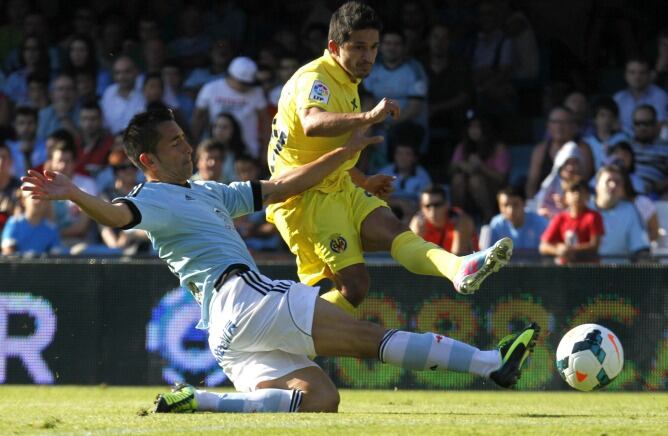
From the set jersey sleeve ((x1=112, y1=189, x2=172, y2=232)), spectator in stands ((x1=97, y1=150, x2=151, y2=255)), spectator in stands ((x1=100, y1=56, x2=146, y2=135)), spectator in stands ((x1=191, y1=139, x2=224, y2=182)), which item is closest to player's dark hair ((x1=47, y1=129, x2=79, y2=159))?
spectator in stands ((x1=97, y1=150, x2=151, y2=255))

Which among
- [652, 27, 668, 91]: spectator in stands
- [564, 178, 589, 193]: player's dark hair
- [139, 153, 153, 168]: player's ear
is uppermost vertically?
[652, 27, 668, 91]: spectator in stands

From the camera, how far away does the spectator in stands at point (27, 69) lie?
15617 mm

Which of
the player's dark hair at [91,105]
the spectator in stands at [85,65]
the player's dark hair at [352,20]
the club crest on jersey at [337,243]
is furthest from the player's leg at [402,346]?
the spectator in stands at [85,65]

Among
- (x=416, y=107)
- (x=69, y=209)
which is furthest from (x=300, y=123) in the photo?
(x=416, y=107)

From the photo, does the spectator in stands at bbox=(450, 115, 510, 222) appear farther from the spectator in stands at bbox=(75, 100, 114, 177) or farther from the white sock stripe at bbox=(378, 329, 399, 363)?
the white sock stripe at bbox=(378, 329, 399, 363)

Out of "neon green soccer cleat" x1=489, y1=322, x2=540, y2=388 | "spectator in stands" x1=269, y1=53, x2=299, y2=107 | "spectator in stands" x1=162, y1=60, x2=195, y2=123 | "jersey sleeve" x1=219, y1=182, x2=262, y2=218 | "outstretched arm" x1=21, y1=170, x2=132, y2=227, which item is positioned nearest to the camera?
"outstretched arm" x1=21, y1=170, x2=132, y2=227

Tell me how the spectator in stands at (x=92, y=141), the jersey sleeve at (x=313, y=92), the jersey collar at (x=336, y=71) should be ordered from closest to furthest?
the jersey sleeve at (x=313, y=92), the jersey collar at (x=336, y=71), the spectator in stands at (x=92, y=141)

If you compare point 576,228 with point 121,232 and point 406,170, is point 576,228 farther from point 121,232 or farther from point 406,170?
point 121,232

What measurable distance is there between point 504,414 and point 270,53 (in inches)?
337

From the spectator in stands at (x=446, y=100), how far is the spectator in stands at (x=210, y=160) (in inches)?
112

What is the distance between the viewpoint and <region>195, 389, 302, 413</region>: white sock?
21.6 feet

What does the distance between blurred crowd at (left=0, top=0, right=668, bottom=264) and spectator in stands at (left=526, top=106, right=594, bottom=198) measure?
0.07 feet

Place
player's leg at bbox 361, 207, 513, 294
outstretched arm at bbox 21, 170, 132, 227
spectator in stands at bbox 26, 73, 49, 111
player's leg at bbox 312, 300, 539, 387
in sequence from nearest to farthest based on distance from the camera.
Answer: outstretched arm at bbox 21, 170, 132, 227 → player's leg at bbox 312, 300, 539, 387 → player's leg at bbox 361, 207, 513, 294 → spectator in stands at bbox 26, 73, 49, 111

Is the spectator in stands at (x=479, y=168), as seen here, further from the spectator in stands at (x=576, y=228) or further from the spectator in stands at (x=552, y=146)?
the spectator in stands at (x=576, y=228)
